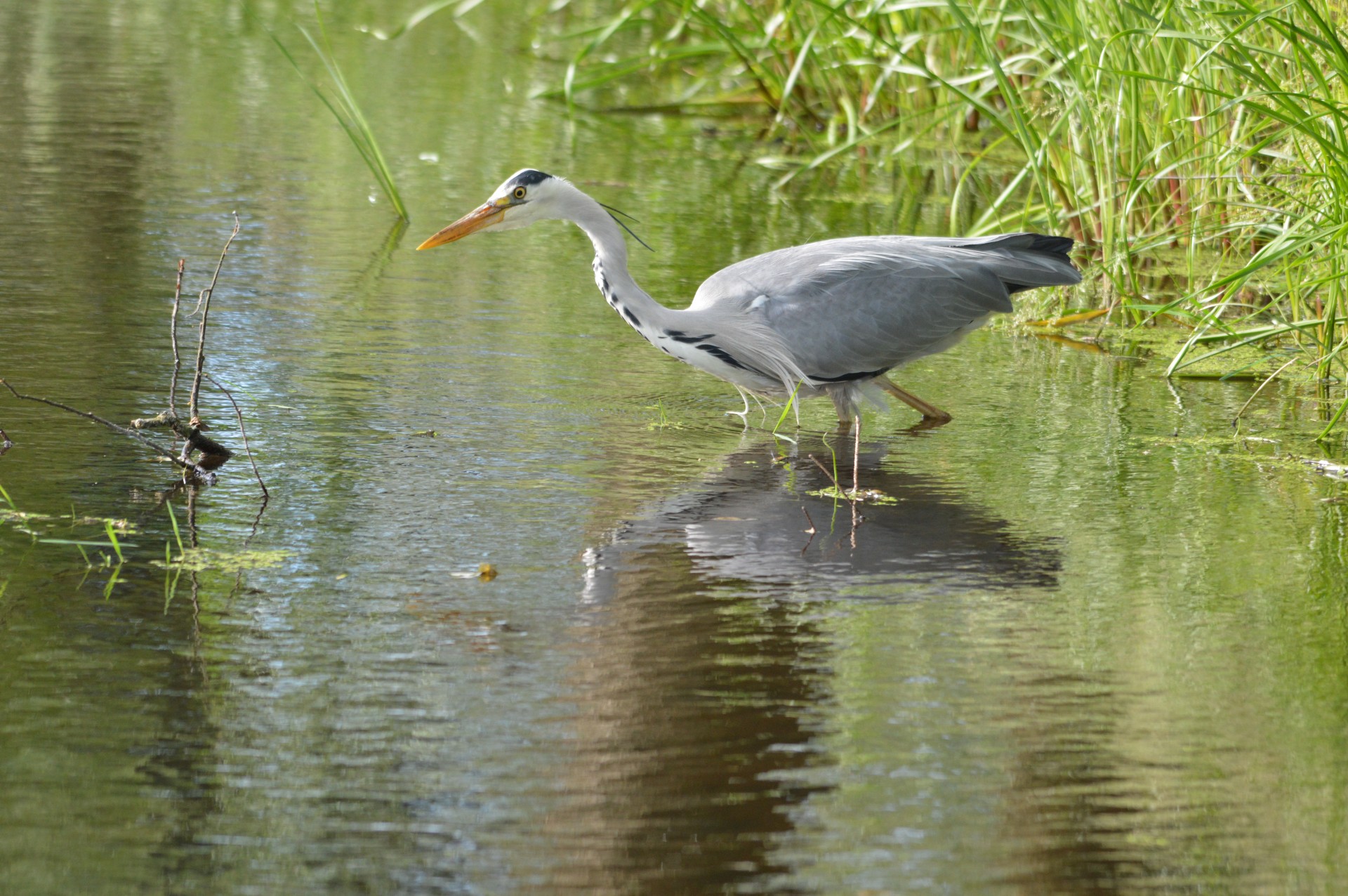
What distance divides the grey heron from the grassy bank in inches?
25.0

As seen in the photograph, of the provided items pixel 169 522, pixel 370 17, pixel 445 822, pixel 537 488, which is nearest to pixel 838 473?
pixel 537 488

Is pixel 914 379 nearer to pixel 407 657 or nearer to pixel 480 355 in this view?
pixel 480 355

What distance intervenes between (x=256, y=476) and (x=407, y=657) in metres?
1.27

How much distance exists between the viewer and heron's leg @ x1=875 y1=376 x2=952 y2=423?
614cm

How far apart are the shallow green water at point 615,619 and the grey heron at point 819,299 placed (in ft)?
0.94

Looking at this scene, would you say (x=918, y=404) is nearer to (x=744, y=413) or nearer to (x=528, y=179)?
(x=744, y=413)

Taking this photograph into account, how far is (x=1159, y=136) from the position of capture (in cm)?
721

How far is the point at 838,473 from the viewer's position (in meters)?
5.50

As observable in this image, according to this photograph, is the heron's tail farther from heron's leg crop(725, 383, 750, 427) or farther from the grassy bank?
heron's leg crop(725, 383, 750, 427)

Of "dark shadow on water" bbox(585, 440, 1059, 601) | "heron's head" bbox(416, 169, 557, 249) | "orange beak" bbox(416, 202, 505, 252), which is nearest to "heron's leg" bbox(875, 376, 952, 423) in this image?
"dark shadow on water" bbox(585, 440, 1059, 601)

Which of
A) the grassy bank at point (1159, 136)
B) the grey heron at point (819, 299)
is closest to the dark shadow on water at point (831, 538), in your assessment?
the grey heron at point (819, 299)

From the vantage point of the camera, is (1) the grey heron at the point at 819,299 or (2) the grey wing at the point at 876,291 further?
(2) the grey wing at the point at 876,291

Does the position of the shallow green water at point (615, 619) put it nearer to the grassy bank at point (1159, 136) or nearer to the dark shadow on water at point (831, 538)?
the dark shadow on water at point (831, 538)

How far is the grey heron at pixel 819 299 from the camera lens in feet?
19.1
